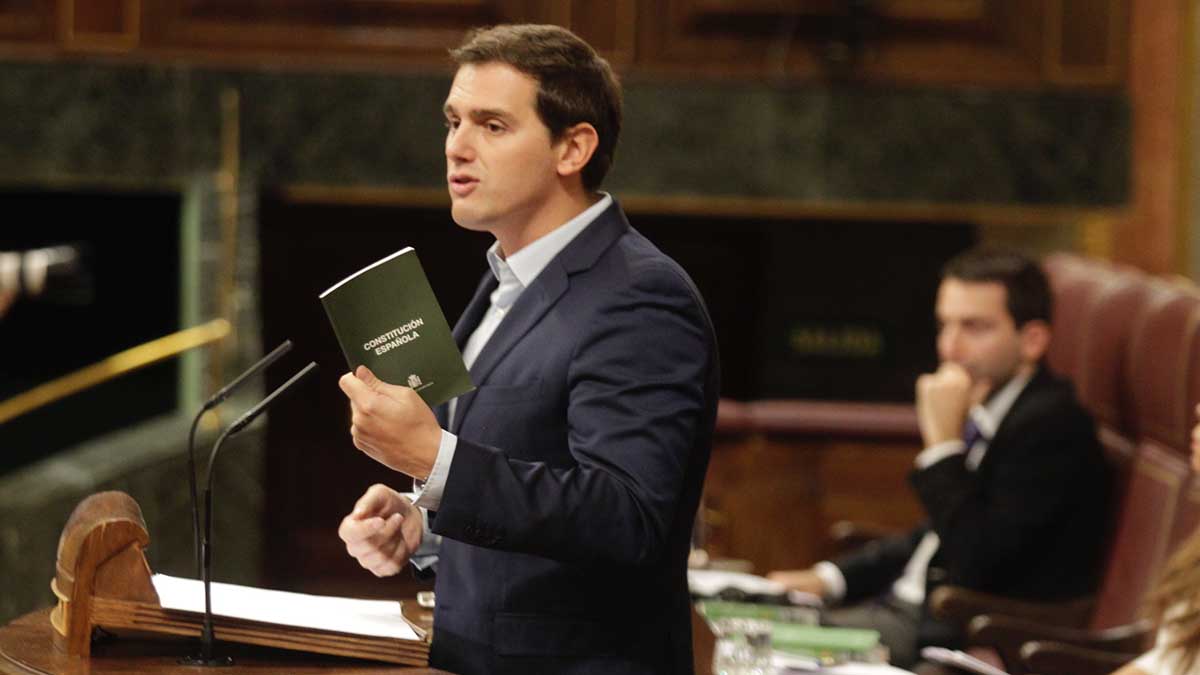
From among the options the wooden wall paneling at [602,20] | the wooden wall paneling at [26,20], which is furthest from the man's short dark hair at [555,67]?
the wooden wall paneling at [26,20]

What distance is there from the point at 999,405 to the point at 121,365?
2.23 m

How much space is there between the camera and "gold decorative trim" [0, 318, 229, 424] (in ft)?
13.8

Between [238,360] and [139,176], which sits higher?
[139,176]

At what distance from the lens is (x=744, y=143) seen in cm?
489

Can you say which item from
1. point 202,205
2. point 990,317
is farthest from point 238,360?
point 990,317

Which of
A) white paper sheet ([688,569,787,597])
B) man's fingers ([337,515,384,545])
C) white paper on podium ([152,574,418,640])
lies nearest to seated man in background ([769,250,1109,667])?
white paper sheet ([688,569,787,597])

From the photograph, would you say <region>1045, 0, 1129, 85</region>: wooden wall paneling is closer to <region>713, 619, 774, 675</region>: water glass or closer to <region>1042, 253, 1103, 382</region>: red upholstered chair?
<region>1042, 253, 1103, 382</region>: red upholstered chair

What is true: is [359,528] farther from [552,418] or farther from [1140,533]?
[1140,533]

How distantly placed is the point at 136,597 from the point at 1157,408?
204cm

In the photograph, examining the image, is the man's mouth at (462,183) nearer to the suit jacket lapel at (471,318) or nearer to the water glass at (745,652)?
the suit jacket lapel at (471,318)

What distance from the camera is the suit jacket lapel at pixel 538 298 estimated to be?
1971mm

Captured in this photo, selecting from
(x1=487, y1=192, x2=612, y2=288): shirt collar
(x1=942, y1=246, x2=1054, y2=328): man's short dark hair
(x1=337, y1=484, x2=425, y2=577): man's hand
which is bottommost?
(x1=337, y1=484, x2=425, y2=577): man's hand

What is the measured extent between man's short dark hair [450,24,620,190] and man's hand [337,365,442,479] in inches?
15.7

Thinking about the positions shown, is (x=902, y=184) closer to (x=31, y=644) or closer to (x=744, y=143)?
(x=744, y=143)
